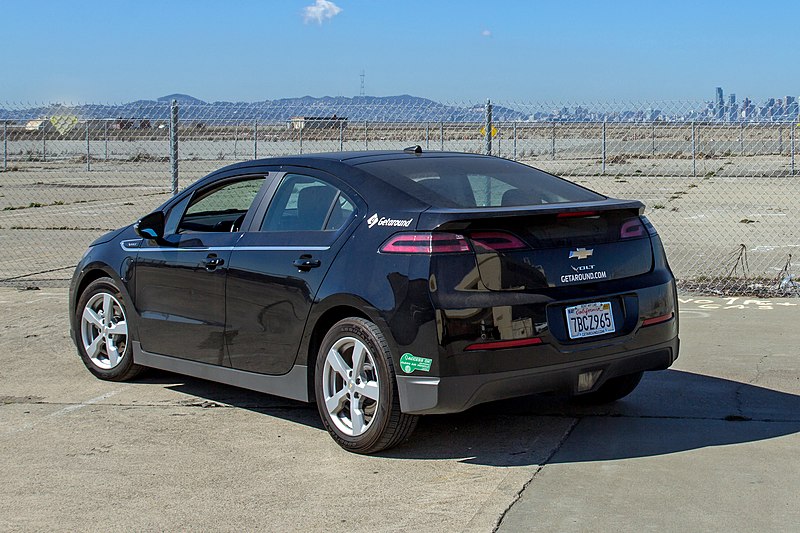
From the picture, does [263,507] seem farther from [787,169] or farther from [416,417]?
[787,169]

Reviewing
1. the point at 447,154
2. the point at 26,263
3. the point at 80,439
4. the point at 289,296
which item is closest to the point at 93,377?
the point at 80,439

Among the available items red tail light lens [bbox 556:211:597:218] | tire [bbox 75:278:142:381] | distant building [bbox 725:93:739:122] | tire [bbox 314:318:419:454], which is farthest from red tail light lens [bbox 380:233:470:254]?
distant building [bbox 725:93:739:122]

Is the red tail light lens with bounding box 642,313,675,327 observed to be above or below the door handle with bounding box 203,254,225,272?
below

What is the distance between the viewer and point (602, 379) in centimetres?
554

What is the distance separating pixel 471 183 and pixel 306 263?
3.35 feet

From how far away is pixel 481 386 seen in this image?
5.15 metres

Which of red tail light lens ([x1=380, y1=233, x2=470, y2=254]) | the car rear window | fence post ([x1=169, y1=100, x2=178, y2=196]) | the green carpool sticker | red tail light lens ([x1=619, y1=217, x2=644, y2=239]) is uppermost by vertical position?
fence post ([x1=169, y1=100, x2=178, y2=196])

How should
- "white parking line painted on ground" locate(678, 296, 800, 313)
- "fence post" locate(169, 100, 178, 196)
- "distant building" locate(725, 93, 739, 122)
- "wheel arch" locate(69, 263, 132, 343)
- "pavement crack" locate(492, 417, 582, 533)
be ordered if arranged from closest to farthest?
"pavement crack" locate(492, 417, 582, 533) → "wheel arch" locate(69, 263, 132, 343) → "white parking line painted on ground" locate(678, 296, 800, 313) → "fence post" locate(169, 100, 178, 196) → "distant building" locate(725, 93, 739, 122)

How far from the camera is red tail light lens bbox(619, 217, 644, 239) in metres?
5.70

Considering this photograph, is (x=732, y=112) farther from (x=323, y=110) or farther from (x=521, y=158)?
(x=521, y=158)

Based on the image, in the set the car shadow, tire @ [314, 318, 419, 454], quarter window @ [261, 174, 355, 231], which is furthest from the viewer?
quarter window @ [261, 174, 355, 231]

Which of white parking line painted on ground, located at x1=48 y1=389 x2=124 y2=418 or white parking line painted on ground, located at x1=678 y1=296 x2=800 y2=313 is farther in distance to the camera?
white parking line painted on ground, located at x1=678 y1=296 x2=800 y2=313

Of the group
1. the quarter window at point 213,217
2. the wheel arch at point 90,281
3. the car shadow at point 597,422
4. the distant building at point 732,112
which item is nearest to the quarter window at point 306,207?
the quarter window at point 213,217

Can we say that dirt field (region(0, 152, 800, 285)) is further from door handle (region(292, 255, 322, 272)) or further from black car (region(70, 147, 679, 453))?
door handle (region(292, 255, 322, 272))
